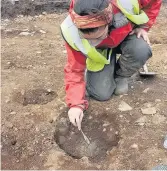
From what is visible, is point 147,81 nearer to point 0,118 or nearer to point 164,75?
point 164,75

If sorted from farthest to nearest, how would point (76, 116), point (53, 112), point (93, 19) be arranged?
point (53, 112) < point (76, 116) < point (93, 19)

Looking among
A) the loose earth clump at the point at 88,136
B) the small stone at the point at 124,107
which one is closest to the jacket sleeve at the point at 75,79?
the loose earth clump at the point at 88,136

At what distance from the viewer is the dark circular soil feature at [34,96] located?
130 inches

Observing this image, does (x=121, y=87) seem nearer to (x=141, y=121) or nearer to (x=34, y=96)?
(x=141, y=121)

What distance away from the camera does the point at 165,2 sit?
4.91 meters

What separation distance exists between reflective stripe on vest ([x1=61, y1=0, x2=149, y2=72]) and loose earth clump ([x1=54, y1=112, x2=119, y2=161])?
0.48 meters

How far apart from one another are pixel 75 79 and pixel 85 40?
0.92 feet

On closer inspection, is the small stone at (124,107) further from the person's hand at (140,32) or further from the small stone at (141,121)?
the person's hand at (140,32)

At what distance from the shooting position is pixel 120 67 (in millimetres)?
3354

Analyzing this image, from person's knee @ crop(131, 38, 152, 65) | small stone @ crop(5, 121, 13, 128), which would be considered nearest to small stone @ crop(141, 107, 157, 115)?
person's knee @ crop(131, 38, 152, 65)

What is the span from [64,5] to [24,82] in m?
1.66

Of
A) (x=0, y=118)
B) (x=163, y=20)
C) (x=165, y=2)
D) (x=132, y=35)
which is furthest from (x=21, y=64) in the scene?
(x=165, y=2)

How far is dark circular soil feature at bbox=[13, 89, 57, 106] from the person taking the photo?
331cm

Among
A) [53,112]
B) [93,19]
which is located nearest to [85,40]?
[93,19]
